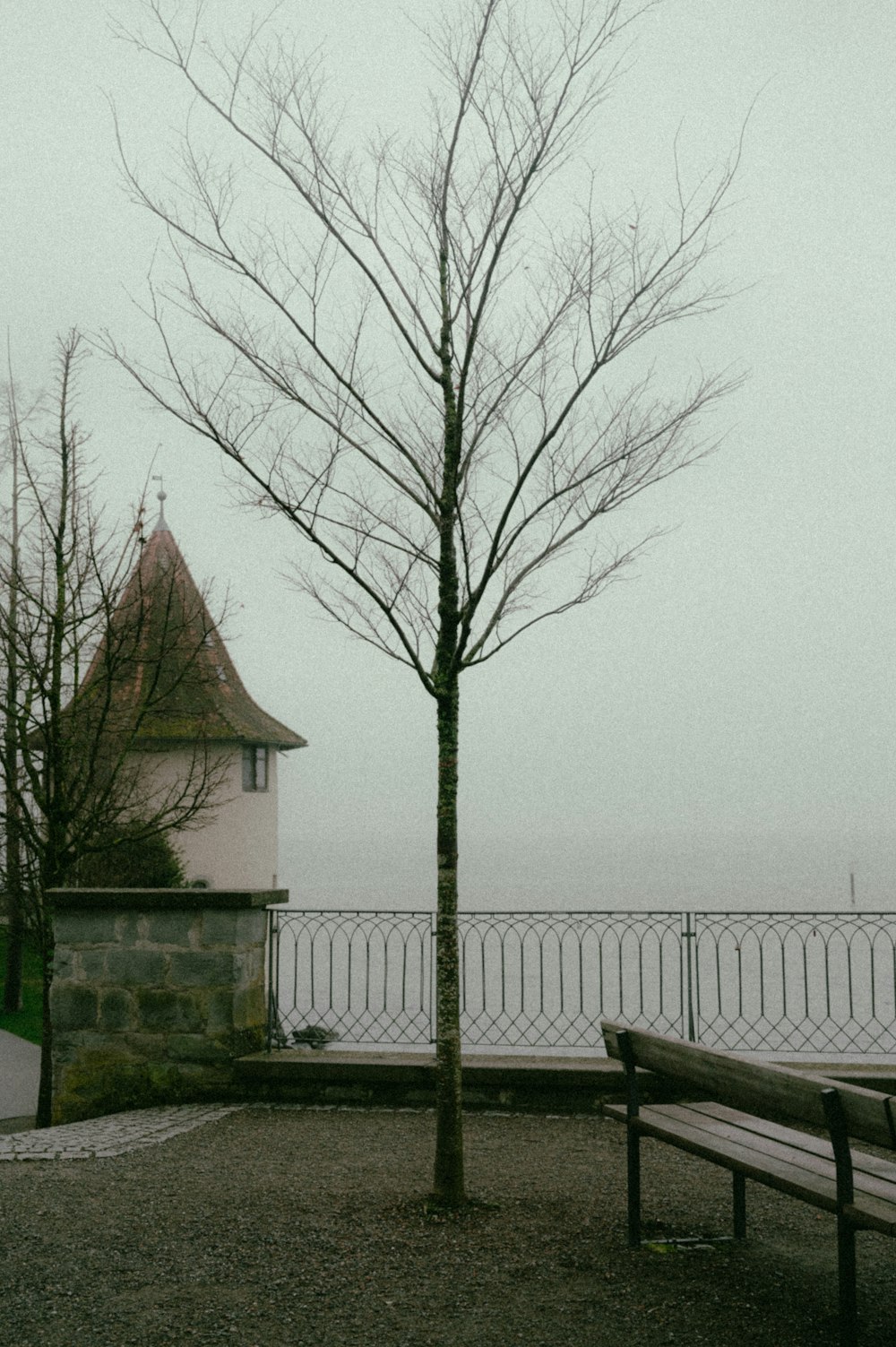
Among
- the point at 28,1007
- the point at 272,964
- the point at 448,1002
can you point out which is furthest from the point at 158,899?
the point at 28,1007

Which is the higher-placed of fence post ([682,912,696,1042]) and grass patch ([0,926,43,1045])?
fence post ([682,912,696,1042])

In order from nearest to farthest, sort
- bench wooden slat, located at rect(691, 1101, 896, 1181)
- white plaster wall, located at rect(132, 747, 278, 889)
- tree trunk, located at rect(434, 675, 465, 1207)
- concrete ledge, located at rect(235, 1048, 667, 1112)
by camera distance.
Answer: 1. bench wooden slat, located at rect(691, 1101, 896, 1181)
2. tree trunk, located at rect(434, 675, 465, 1207)
3. concrete ledge, located at rect(235, 1048, 667, 1112)
4. white plaster wall, located at rect(132, 747, 278, 889)

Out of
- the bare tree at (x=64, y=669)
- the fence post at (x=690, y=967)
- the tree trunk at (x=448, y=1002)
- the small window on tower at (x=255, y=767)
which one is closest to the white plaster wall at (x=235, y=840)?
the small window on tower at (x=255, y=767)

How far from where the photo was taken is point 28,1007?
1083 inches

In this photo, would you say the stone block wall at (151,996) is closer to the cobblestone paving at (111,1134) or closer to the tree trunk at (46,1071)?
the cobblestone paving at (111,1134)

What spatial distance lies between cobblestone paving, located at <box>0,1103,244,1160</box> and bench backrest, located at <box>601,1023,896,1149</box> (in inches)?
118

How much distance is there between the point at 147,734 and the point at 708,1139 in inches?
955

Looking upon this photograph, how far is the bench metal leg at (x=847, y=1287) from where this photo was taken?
372cm

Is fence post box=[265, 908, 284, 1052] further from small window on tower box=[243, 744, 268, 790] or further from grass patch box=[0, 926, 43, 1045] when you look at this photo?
small window on tower box=[243, 744, 268, 790]

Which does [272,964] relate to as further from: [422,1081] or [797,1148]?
[797,1148]

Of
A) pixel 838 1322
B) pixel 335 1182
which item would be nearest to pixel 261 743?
pixel 335 1182

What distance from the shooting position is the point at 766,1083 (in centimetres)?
424

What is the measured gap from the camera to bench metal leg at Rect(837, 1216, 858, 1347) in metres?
3.72

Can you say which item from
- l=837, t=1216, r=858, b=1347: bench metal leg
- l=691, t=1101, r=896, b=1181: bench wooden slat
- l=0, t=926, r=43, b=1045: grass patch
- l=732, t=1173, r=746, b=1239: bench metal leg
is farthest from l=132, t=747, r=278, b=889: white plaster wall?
l=837, t=1216, r=858, b=1347: bench metal leg
